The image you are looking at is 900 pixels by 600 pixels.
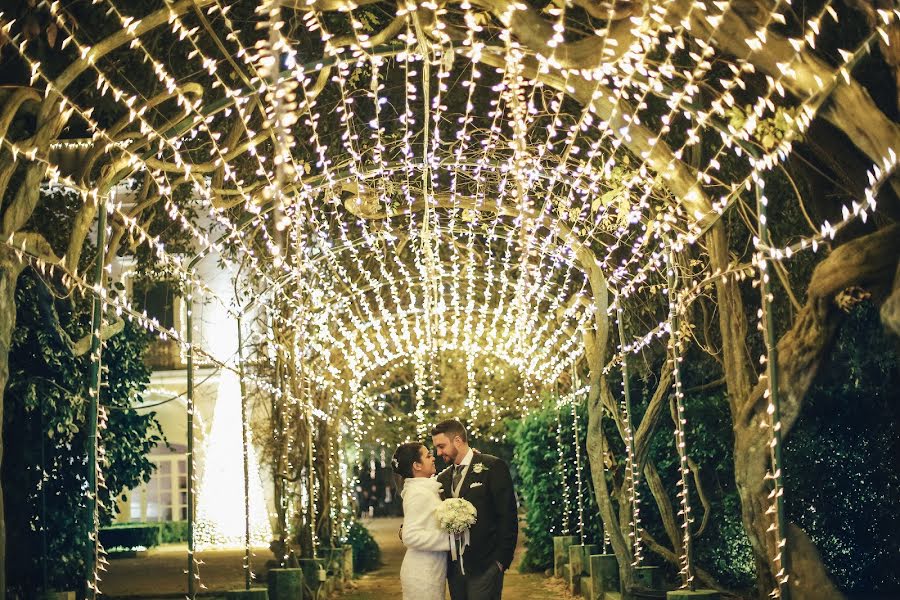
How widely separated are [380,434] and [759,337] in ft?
39.8

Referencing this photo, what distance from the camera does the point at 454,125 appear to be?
35.0 feet

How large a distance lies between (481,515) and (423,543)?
444mm

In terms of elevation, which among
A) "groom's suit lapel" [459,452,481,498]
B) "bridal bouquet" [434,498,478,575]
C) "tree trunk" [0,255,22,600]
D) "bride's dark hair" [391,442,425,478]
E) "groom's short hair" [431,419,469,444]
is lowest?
"bridal bouquet" [434,498,478,575]

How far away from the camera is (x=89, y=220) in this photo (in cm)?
754

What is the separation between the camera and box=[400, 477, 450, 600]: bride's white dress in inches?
230

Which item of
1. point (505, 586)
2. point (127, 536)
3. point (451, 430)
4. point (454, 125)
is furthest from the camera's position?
point (127, 536)

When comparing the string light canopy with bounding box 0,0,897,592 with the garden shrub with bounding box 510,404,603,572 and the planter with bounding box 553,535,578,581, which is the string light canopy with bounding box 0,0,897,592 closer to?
the garden shrub with bounding box 510,404,603,572

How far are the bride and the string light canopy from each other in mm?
1409

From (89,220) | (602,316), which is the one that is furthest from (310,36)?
(602,316)

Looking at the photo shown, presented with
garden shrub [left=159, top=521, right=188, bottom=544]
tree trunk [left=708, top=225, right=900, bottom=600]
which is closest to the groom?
tree trunk [left=708, top=225, right=900, bottom=600]

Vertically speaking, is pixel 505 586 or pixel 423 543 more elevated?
pixel 423 543

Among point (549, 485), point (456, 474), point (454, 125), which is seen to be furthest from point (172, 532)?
point (456, 474)

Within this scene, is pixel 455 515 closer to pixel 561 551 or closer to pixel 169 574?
pixel 561 551

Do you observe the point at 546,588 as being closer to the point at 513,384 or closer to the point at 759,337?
the point at 759,337
